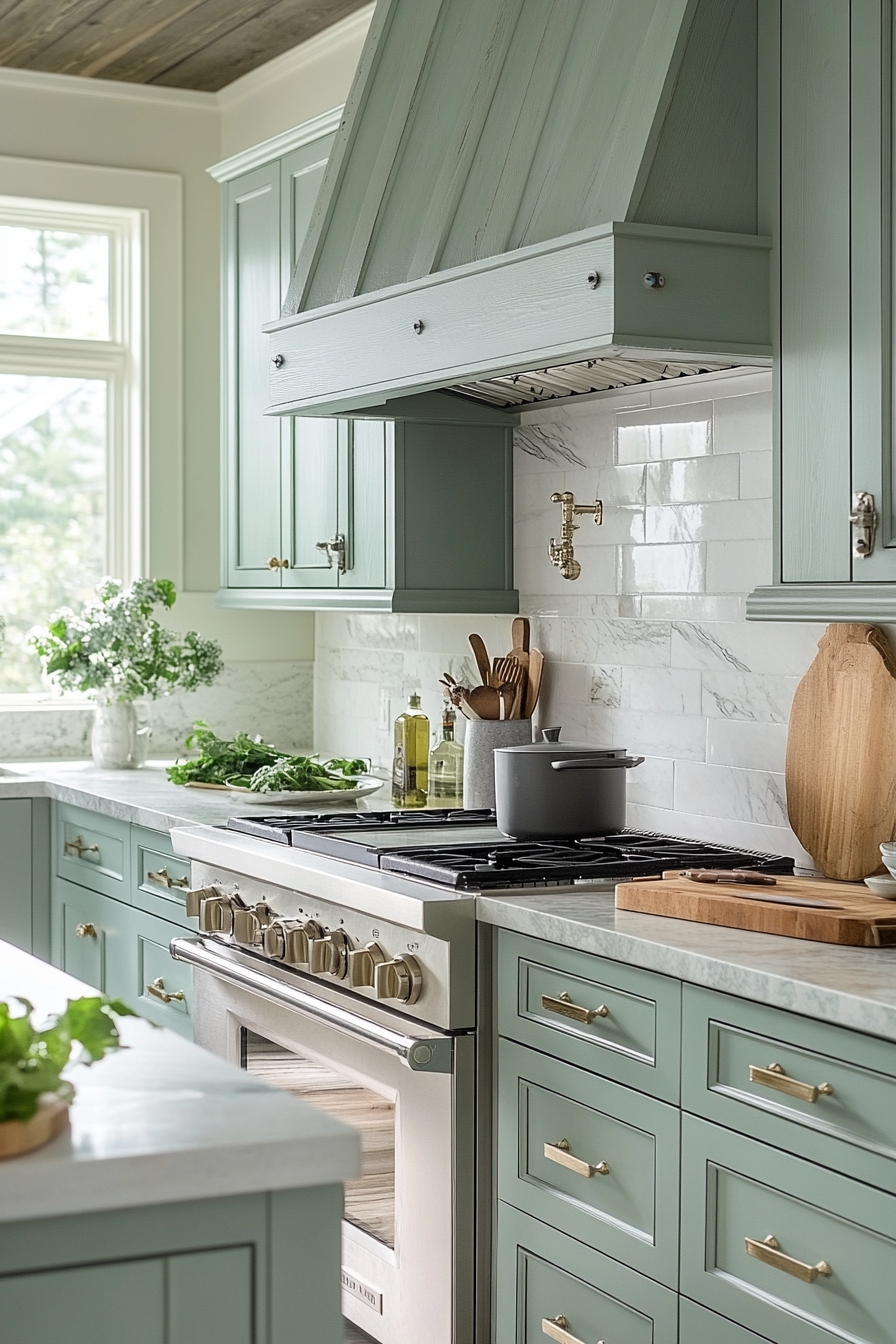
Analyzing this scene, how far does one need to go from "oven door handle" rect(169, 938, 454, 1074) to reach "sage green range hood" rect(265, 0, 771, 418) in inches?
43.9

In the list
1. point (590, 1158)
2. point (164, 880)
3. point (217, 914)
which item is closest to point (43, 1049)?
point (590, 1158)

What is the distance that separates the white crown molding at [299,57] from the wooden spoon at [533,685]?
1837 millimetres

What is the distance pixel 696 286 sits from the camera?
252cm

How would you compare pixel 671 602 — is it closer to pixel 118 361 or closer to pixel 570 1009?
pixel 570 1009

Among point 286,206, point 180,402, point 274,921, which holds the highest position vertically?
point 286,206

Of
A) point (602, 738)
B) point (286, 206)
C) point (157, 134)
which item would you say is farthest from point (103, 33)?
point (602, 738)

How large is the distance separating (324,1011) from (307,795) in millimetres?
1019

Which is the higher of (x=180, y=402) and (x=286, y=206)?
(x=286, y=206)

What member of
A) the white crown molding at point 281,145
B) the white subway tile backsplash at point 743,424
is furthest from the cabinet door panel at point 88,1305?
the white crown molding at point 281,145

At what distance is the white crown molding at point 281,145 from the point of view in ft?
12.9

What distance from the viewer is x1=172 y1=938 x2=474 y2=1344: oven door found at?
261cm

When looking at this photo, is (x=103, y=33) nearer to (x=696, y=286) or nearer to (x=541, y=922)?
(x=696, y=286)

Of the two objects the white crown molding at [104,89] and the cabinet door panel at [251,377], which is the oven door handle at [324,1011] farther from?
the white crown molding at [104,89]

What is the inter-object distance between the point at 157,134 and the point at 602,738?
105 inches
